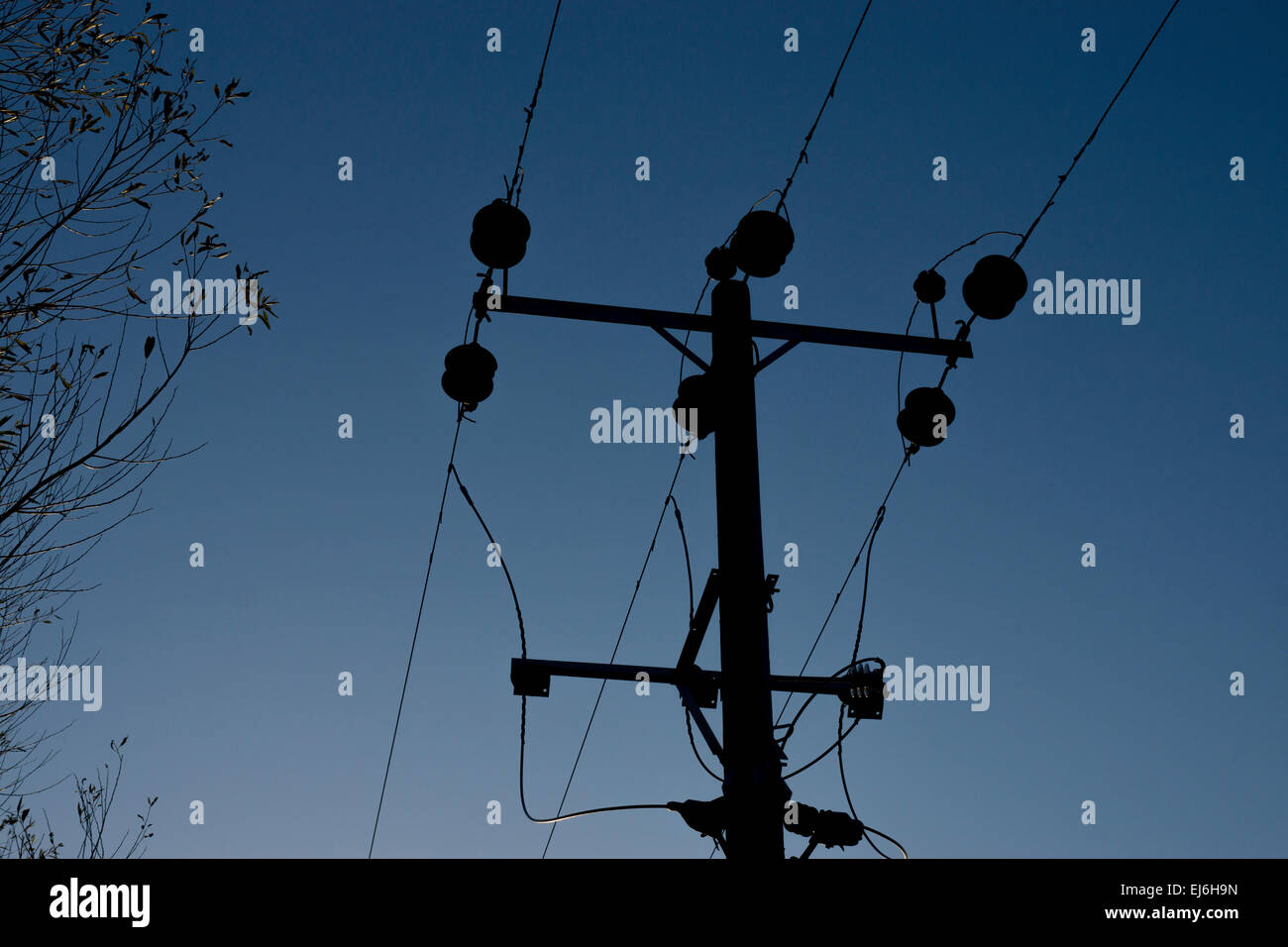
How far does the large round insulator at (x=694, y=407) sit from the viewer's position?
293 inches

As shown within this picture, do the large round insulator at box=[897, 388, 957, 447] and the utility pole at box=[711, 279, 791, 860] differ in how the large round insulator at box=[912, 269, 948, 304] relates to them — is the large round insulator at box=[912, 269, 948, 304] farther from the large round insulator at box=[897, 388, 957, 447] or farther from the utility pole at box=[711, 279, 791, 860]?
the utility pole at box=[711, 279, 791, 860]

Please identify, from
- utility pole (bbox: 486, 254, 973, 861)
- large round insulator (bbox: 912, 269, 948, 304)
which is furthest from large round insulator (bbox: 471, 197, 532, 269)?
large round insulator (bbox: 912, 269, 948, 304)

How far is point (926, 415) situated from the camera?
289 inches

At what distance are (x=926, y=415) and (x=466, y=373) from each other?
3777 millimetres

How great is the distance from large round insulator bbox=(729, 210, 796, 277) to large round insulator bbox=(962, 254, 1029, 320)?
4.98 ft

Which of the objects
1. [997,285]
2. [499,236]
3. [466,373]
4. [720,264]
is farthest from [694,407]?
[997,285]
